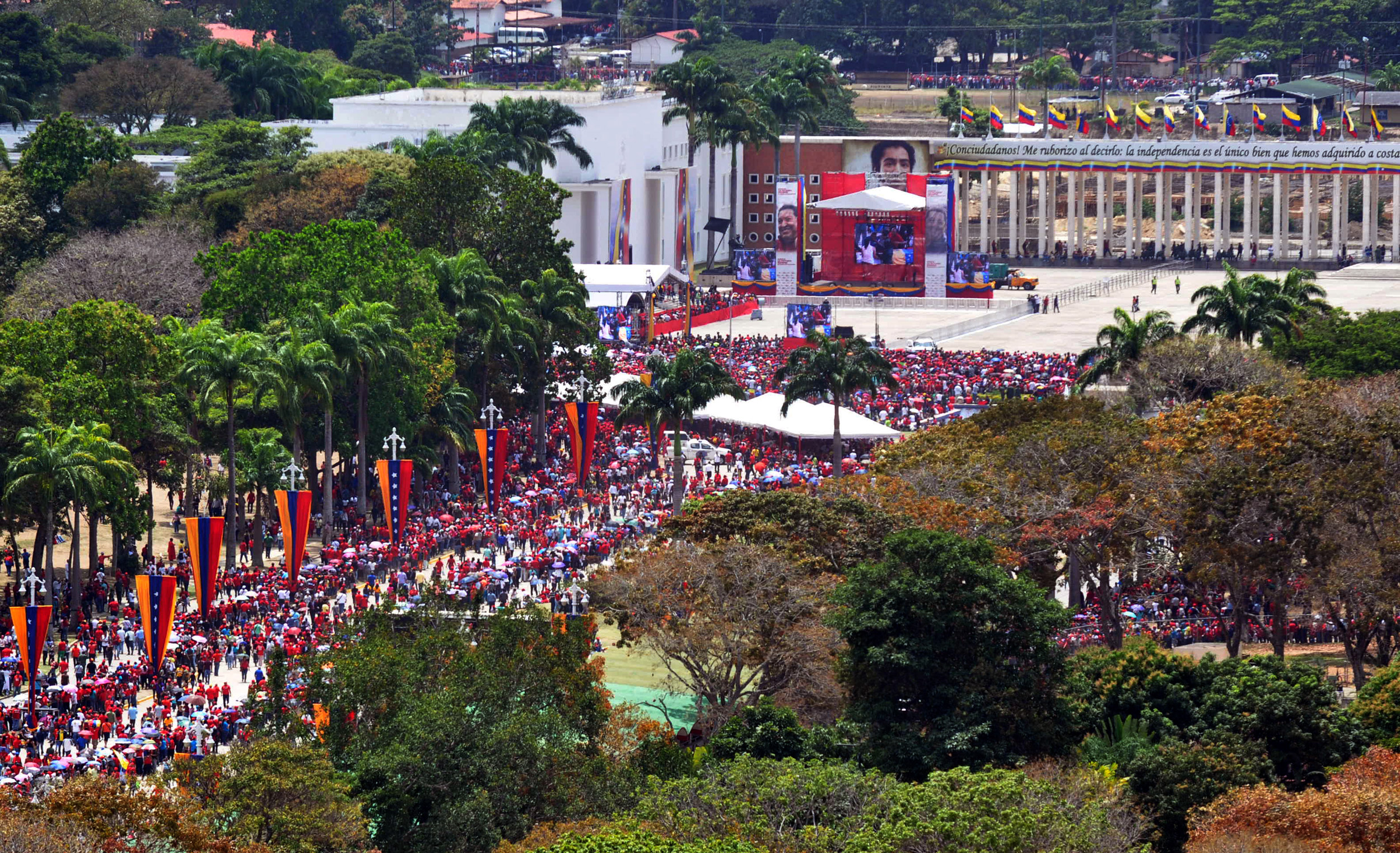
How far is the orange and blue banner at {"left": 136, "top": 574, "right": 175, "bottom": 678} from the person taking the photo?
4844cm

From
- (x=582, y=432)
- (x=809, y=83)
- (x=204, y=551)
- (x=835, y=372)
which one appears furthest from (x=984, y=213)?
(x=204, y=551)

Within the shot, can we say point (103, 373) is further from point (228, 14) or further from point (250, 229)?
point (228, 14)

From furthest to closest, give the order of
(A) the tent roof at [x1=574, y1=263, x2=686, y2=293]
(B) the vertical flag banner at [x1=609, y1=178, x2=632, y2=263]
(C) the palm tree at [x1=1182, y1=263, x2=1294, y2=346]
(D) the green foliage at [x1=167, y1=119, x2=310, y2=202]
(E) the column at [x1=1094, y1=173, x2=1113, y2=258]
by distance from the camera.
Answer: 1. (E) the column at [x1=1094, y1=173, x2=1113, y2=258]
2. (B) the vertical flag banner at [x1=609, y1=178, x2=632, y2=263]
3. (A) the tent roof at [x1=574, y1=263, x2=686, y2=293]
4. (D) the green foliage at [x1=167, y1=119, x2=310, y2=202]
5. (C) the palm tree at [x1=1182, y1=263, x2=1294, y2=346]

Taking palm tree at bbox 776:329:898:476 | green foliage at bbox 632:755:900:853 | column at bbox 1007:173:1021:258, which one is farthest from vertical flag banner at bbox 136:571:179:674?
column at bbox 1007:173:1021:258

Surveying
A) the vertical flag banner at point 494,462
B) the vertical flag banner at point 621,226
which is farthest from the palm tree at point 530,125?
the vertical flag banner at point 494,462

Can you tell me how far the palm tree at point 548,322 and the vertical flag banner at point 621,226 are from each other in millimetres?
40757

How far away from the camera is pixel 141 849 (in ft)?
102

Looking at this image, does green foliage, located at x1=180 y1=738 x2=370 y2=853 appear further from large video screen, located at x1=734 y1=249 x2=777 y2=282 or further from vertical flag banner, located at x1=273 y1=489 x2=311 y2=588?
large video screen, located at x1=734 y1=249 x2=777 y2=282

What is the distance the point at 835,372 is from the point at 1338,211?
7796 cm

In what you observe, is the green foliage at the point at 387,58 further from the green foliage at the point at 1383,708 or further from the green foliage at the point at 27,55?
the green foliage at the point at 1383,708

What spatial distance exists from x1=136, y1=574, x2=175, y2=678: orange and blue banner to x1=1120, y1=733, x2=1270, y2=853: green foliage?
2084 centimetres

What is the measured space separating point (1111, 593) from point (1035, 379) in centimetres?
3030

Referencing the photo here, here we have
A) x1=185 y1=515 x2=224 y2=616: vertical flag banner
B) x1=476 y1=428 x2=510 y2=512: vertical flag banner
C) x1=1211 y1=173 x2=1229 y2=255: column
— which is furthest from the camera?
x1=1211 y1=173 x2=1229 y2=255: column

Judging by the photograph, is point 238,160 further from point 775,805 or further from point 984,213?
point 775,805
